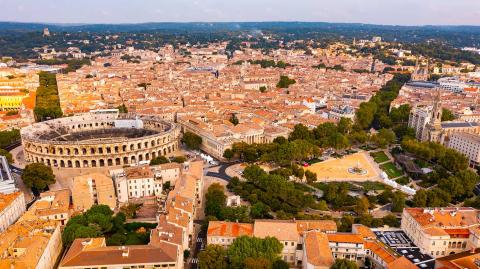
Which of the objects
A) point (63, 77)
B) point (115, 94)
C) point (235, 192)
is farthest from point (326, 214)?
point (63, 77)

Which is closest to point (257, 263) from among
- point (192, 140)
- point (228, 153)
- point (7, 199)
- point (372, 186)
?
point (7, 199)

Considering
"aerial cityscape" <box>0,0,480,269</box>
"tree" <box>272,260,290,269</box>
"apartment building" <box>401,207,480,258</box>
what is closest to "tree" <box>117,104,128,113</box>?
"aerial cityscape" <box>0,0,480,269</box>

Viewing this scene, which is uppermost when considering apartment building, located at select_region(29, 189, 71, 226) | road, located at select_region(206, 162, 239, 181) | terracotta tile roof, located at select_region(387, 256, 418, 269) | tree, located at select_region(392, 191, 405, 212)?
terracotta tile roof, located at select_region(387, 256, 418, 269)

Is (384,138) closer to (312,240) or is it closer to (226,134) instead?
(226,134)

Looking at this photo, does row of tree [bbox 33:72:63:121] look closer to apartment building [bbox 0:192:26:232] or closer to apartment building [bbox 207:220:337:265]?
apartment building [bbox 0:192:26:232]

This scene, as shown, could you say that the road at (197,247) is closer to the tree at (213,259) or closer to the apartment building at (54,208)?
the tree at (213,259)

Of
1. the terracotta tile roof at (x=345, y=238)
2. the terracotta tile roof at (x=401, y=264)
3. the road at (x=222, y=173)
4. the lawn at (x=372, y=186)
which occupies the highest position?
the terracotta tile roof at (x=401, y=264)

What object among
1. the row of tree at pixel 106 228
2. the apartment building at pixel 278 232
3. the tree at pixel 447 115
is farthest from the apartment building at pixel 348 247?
the tree at pixel 447 115
